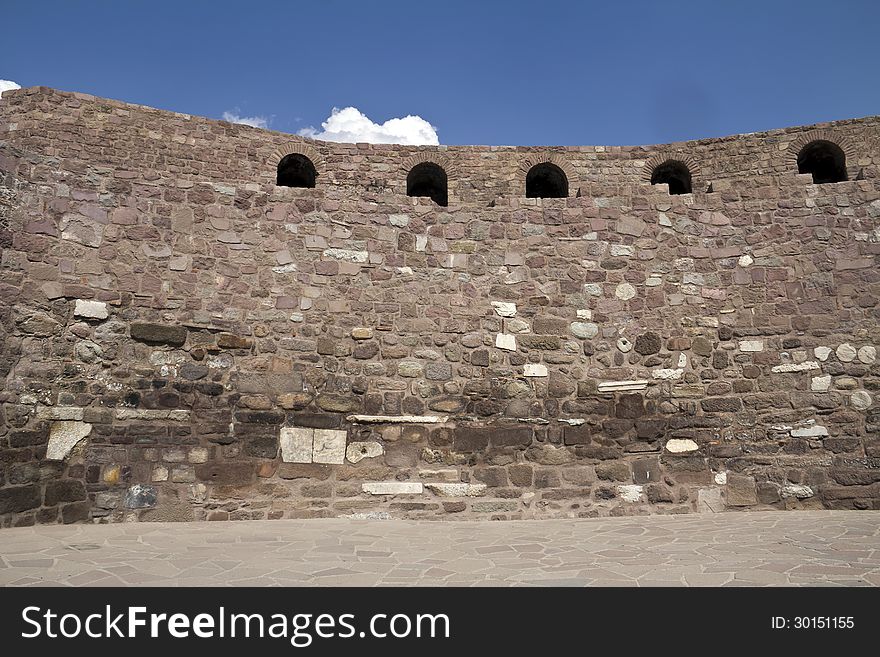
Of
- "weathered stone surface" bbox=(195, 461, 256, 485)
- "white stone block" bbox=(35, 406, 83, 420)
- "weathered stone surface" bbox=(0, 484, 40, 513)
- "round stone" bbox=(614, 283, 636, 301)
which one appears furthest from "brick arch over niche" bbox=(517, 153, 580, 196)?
"weathered stone surface" bbox=(0, 484, 40, 513)

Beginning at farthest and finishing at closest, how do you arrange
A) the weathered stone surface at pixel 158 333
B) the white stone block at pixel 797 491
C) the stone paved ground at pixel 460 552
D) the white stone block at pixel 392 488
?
the white stone block at pixel 797 491 < the white stone block at pixel 392 488 < the weathered stone surface at pixel 158 333 < the stone paved ground at pixel 460 552

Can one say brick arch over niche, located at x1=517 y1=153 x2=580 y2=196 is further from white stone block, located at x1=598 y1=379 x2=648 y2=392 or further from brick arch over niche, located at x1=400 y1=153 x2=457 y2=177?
white stone block, located at x1=598 y1=379 x2=648 y2=392

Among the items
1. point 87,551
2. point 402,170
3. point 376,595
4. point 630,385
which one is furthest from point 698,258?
point 87,551

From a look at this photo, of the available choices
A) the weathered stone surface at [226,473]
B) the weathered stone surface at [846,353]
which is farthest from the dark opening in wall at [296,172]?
the weathered stone surface at [846,353]

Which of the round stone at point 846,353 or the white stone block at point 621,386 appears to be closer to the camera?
the round stone at point 846,353

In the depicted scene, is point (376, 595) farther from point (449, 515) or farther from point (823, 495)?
point (823, 495)

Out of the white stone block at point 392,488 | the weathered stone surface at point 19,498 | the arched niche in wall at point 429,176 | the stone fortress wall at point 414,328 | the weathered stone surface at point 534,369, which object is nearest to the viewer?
the weathered stone surface at point 19,498

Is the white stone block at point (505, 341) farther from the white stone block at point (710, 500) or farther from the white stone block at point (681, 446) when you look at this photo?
the white stone block at point (710, 500)

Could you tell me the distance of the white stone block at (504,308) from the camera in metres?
7.98

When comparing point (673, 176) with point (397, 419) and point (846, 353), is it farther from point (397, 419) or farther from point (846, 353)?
point (397, 419)

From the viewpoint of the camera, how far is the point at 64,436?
6.67 m

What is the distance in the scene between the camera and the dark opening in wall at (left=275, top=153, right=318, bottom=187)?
866cm

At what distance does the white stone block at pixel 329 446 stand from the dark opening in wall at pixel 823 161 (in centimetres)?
701

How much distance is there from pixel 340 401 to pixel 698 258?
484cm
